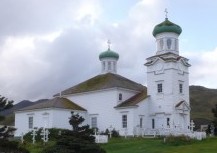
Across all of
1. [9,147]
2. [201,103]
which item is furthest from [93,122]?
[201,103]

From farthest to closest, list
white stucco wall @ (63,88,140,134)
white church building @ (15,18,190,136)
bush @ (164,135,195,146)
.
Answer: white stucco wall @ (63,88,140,134) → white church building @ (15,18,190,136) → bush @ (164,135,195,146)

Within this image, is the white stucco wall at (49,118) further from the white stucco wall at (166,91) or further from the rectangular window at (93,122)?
the white stucco wall at (166,91)

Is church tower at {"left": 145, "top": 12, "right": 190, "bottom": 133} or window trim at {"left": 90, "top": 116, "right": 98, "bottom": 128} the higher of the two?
church tower at {"left": 145, "top": 12, "right": 190, "bottom": 133}

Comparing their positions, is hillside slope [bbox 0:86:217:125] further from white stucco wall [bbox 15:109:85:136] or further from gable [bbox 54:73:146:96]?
white stucco wall [bbox 15:109:85:136]

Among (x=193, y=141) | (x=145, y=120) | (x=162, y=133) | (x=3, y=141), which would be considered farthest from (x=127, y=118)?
(x=3, y=141)

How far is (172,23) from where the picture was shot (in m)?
58.1

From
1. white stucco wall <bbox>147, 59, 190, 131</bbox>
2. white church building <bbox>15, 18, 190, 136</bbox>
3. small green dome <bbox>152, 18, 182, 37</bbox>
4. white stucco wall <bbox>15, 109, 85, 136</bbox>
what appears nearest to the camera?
white stucco wall <bbox>147, 59, 190, 131</bbox>

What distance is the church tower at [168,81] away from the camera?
54.6 m

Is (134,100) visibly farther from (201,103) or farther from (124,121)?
(201,103)

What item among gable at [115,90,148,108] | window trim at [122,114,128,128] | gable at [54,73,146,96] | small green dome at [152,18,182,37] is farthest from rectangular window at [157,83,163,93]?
small green dome at [152,18,182,37]

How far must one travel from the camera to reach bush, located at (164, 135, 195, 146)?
4342cm

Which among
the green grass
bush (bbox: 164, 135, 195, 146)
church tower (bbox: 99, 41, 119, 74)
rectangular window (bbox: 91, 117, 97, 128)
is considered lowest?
the green grass

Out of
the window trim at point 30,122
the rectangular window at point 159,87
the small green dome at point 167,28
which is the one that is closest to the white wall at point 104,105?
the rectangular window at point 159,87

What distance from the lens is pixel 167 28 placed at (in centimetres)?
5744
